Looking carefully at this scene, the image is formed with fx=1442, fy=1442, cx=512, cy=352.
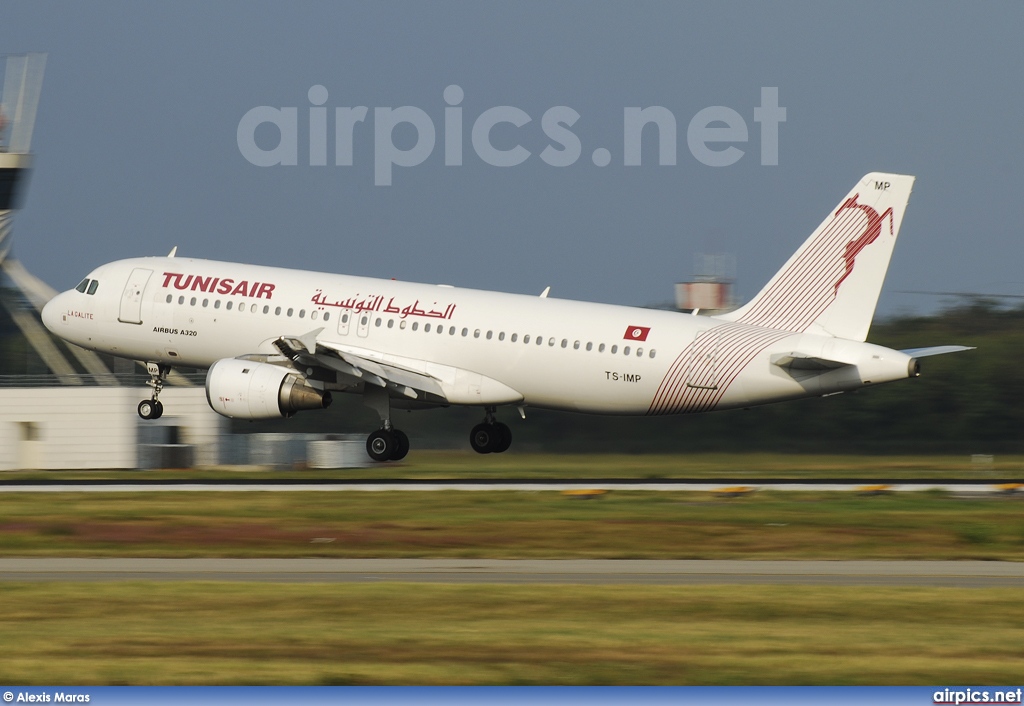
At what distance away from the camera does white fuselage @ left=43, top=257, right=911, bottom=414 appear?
37531 millimetres

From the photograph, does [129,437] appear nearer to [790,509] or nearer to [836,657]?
[790,509]

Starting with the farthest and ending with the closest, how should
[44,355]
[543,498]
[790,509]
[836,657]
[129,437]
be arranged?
[44,355]
[129,437]
[543,498]
[790,509]
[836,657]

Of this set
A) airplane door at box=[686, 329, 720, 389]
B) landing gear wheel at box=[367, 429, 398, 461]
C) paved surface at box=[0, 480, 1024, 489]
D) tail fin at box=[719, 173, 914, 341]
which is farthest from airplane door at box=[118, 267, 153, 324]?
tail fin at box=[719, 173, 914, 341]

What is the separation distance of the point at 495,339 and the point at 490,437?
441 centimetres

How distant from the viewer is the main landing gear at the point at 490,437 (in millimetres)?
43156

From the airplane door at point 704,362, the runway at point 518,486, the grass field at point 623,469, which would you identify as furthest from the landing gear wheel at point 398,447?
the airplane door at point 704,362

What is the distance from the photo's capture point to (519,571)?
23.0m

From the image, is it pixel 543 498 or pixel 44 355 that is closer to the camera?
pixel 543 498

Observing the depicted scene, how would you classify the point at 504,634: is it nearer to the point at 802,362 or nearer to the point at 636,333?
the point at 802,362

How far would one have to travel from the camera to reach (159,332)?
139 ft

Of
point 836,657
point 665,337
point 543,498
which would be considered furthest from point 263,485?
point 836,657

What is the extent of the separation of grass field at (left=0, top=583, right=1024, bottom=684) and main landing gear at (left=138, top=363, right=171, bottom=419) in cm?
2333

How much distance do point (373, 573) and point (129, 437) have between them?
3175cm

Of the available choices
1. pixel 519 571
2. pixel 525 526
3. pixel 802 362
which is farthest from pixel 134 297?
pixel 519 571
